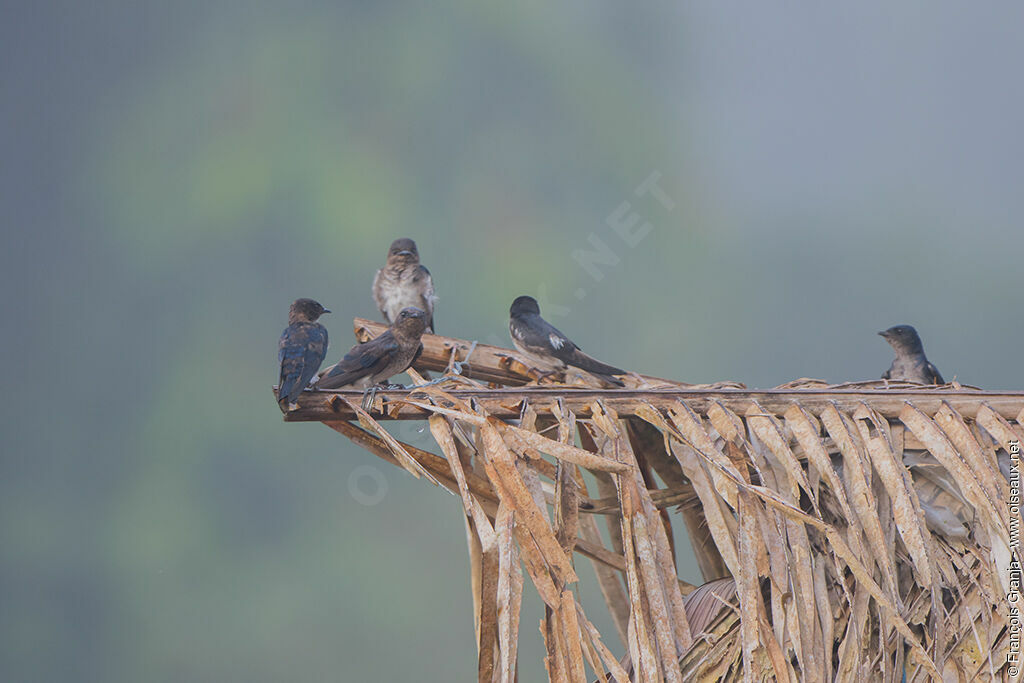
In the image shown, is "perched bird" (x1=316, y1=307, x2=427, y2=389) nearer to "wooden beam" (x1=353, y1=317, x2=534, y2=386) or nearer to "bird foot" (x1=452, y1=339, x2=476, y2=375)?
"bird foot" (x1=452, y1=339, x2=476, y2=375)

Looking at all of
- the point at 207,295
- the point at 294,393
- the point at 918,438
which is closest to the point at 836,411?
the point at 918,438

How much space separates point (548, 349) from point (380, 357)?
1220mm

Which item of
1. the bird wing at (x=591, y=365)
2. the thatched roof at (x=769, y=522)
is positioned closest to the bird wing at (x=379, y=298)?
the bird wing at (x=591, y=365)

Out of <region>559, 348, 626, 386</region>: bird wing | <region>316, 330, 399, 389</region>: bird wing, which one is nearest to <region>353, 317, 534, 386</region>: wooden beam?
<region>559, 348, 626, 386</region>: bird wing

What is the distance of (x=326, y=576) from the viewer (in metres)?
10.1

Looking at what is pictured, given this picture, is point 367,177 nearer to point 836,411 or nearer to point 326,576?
point 326,576

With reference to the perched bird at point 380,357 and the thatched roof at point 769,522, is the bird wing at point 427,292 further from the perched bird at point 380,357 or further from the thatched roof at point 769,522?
the thatched roof at point 769,522

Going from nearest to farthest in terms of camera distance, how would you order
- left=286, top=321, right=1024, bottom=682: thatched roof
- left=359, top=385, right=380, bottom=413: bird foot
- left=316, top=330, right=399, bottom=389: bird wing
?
left=286, top=321, right=1024, bottom=682: thatched roof
left=359, top=385, right=380, bottom=413: bird foot
left=316, top=330, right=399, bottom=389: bird wing

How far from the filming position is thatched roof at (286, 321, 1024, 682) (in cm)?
331

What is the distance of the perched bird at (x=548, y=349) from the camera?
17.2 feet

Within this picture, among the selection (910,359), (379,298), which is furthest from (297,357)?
(910,359)

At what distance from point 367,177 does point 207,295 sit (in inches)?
83.8

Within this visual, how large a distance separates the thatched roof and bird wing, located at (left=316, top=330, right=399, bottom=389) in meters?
0.25

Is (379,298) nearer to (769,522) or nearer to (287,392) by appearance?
(287,392)
